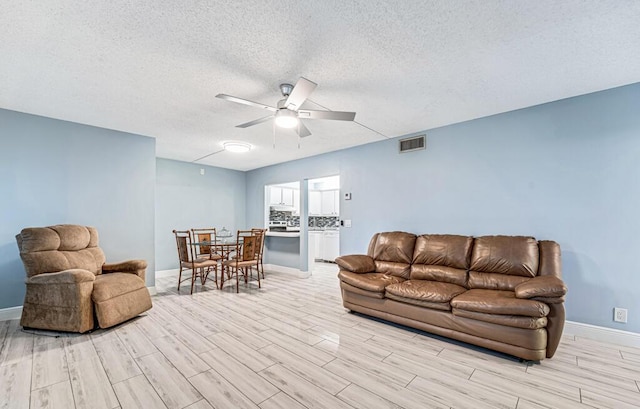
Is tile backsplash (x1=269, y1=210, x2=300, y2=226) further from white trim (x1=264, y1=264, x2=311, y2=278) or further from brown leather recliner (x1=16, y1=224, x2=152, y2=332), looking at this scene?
brown leather recliner (x1=16, y1=224, x2=152, y2=332)

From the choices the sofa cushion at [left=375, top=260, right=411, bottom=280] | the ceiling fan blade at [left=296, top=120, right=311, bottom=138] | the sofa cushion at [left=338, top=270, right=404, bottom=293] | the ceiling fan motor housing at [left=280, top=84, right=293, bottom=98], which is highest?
the ceiling fan motor housing at [left=280, top=84, right=293, bottom=98]

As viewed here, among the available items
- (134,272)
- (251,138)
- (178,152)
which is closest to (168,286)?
(134,272)

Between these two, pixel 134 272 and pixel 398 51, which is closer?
pixel 398 51

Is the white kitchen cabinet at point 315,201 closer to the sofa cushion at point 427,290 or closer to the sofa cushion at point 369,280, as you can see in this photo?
the sofa cushion at point 369,280

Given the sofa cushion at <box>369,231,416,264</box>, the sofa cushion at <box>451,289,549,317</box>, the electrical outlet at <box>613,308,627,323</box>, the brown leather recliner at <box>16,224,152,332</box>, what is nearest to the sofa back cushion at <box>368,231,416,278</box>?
the sofa cushion at <box>369,231,416,264</box>

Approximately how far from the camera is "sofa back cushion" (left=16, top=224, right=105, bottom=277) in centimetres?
299

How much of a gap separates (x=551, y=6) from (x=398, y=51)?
0.95 meters

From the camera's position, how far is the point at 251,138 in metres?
4.49

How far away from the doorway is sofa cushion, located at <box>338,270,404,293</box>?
150 inches

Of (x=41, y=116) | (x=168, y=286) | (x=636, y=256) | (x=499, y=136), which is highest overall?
(x=41, y=116)

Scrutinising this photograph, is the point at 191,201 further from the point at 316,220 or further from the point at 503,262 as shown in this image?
the point at 503,262

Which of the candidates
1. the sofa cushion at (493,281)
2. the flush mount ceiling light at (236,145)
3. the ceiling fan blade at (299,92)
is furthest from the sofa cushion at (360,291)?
the flush mount ceiling light at (236,145)

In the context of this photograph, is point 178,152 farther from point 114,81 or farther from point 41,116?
point 114,81

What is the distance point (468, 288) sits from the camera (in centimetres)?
311
